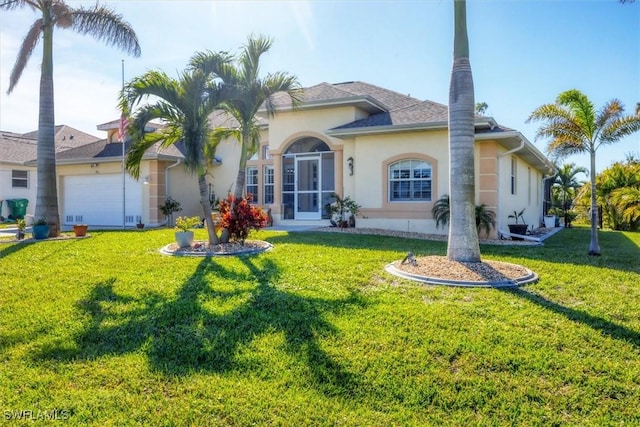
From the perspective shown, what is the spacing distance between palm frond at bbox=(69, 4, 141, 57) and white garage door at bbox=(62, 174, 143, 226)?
6.96m

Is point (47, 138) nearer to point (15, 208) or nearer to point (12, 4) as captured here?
point (12, 4)

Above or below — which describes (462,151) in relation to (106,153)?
below

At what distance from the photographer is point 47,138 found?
15.0 m

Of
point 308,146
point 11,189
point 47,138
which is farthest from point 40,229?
point 11,189

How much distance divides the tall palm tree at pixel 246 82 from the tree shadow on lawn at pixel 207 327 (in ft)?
17.8

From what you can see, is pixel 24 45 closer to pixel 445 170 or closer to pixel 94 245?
pixel 94 245

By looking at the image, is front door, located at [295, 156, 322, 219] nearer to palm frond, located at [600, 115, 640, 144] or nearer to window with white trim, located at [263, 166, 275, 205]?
window with white trim, located at [263, 166, 275, 205]

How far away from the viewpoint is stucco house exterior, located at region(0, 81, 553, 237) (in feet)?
49.5

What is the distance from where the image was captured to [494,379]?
13.8ft

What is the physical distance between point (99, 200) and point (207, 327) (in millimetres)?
18937

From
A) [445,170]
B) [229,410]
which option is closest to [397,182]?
[445,170]

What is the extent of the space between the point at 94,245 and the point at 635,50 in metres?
15.5

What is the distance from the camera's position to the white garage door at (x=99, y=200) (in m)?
20.8

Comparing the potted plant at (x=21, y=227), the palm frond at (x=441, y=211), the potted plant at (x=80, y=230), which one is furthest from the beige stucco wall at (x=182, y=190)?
the palm frond at (x=441, y=211)
